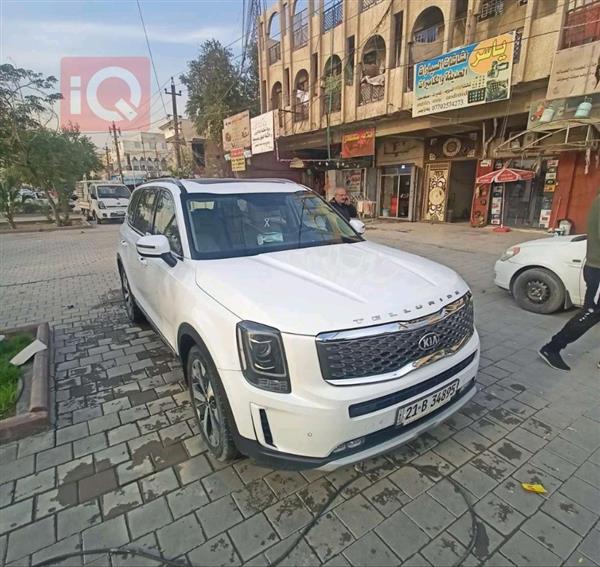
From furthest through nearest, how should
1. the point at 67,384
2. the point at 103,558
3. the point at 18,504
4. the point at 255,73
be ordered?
the point at 255,73 → the point at 67,384 → the point at 18,504 → the point at 103,558

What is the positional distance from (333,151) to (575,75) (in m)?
12.0

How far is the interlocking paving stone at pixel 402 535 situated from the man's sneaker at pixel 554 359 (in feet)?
7.94

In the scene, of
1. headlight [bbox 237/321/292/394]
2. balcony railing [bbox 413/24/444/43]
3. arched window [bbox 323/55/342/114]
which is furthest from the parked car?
arched window [bbox 323/55/342/114]

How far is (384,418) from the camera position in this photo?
5.92ft

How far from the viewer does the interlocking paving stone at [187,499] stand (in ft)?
6.48

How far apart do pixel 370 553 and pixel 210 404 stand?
46.3 inches

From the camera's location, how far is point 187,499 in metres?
2.04

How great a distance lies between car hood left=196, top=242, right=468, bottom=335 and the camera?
1.78 m

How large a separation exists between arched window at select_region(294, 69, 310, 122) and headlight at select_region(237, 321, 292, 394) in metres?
17.2

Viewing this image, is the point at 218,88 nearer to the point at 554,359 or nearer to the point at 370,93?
the point at 370,93

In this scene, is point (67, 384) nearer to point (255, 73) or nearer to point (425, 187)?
point (425, 187)

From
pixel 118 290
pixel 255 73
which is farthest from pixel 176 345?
pixel 255 73

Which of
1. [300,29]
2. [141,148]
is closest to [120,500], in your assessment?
[300,29]

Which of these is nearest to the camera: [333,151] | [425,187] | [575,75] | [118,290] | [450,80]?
[118,290]
